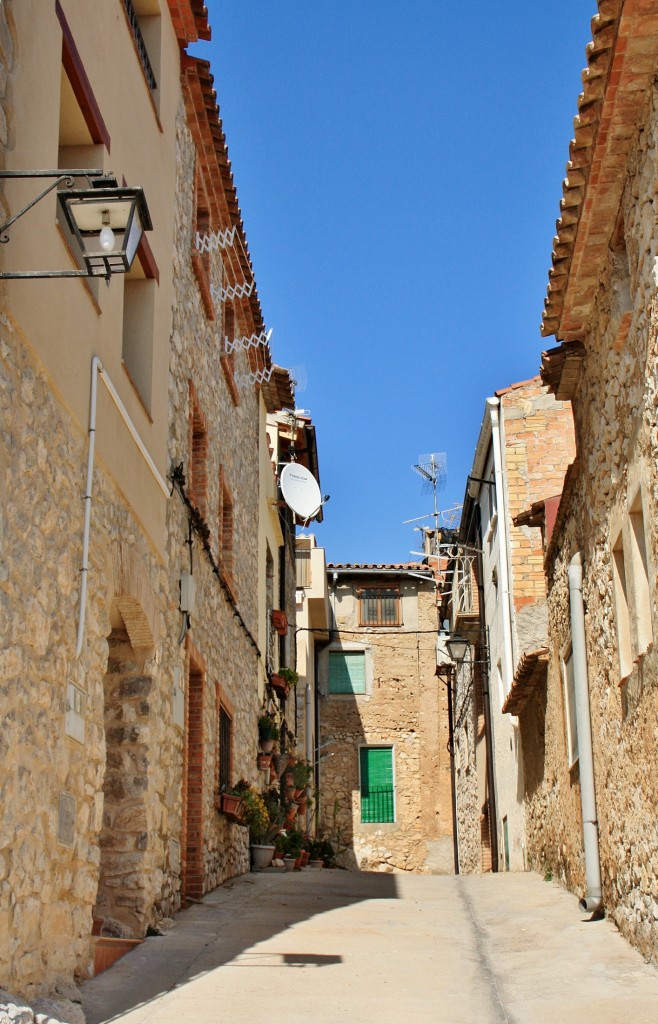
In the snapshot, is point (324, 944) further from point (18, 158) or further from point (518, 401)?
point (518, 401)

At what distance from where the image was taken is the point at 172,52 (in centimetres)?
1075

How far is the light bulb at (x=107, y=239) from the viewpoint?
17.5 ft

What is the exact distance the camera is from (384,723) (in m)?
30.4

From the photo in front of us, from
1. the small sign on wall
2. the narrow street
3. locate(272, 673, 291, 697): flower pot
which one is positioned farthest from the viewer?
locate(272, 673, 291, 697): flower pot

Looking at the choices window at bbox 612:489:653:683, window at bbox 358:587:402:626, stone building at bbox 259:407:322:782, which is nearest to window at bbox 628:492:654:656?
window at bbox 612:489:653:683

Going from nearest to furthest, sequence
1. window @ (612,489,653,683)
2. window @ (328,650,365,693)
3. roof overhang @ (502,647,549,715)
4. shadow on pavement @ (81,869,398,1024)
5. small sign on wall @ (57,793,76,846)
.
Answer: small sign on wall @ (57,793,76,846), shadow on pavement @ (81,869,398,1024), window @ (612,489,653,683), roof overhang @ (502,647,549,715), window @ (328,650,365,693)

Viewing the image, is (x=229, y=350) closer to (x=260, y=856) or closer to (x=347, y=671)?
(x=260, y=856)

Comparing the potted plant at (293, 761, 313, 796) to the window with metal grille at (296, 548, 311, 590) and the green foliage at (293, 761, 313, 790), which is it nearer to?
the green foliage at (293, 761, 313, 790)

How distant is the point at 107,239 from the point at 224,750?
836cm


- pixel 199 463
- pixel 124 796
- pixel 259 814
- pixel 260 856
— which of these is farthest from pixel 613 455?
pixel 260 856

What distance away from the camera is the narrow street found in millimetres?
6027

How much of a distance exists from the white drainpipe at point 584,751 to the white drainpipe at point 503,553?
7775mm

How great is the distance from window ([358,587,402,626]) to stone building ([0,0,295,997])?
17.2 m

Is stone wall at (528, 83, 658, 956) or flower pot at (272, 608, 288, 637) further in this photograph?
flower pot at (272, 608, 288, 637)
